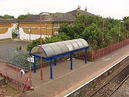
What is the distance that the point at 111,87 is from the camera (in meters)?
14.6

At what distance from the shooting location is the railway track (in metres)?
13.2

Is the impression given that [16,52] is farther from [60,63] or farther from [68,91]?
[68,91]

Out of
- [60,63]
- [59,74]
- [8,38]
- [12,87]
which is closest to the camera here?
[12,87]

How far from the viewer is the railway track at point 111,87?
43.3 ft

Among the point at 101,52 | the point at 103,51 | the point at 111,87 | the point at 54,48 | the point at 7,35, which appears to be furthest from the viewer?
the point at 7,35

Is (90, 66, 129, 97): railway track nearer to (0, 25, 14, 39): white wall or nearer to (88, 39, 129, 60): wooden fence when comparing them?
(88, 39, 129, 60): wooden fence

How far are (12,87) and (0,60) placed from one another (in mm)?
8433

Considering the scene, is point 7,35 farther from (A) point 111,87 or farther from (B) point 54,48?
(A) point 111,87

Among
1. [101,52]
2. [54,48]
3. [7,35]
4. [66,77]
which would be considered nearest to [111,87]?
[66,77]

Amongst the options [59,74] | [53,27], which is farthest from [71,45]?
[53,27]

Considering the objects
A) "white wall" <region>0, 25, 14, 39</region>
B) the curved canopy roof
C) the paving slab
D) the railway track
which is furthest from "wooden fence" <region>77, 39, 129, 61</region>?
"white wall" <region>0, 25, 14, 39</region>

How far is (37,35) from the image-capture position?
36031 mm

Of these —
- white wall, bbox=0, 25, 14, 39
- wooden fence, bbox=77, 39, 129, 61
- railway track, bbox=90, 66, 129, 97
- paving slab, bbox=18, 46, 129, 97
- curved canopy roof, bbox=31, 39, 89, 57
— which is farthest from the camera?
white wall, bbox=0, 25, 14, 39

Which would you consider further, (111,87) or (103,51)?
(103,51)
